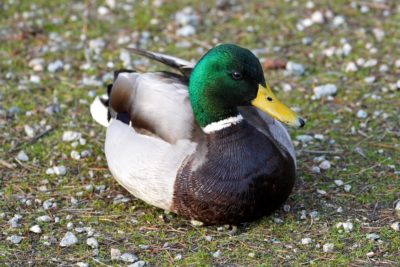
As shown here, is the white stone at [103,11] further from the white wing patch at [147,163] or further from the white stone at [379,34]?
the white wing patch at [147,163]

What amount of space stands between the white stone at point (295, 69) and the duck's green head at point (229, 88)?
7.84 feet

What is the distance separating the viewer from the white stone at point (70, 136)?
6340 millimetres

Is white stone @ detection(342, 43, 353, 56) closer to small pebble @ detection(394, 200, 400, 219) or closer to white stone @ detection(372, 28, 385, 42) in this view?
white stone @ detection(372, 28, 385, 42)

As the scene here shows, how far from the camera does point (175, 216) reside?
5258mm

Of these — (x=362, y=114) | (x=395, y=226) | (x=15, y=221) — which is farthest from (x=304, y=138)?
(x=15, y=221)

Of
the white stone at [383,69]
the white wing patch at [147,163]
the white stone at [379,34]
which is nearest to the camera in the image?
the white wing patch at [147,163]

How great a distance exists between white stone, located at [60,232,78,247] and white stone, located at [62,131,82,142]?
1.44 m

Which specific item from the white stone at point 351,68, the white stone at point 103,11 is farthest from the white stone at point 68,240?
the white stone at point 103,11

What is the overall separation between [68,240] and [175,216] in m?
0.72

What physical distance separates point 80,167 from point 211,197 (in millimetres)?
1513

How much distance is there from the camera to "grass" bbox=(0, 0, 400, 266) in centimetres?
488

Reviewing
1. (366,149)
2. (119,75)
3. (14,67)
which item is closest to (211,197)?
(119,75)

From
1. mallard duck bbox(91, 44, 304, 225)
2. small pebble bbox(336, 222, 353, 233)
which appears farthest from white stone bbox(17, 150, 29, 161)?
small pebble bbox(336, 222, 353, 233)

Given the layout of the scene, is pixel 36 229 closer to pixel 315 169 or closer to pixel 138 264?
pixel 138 264
